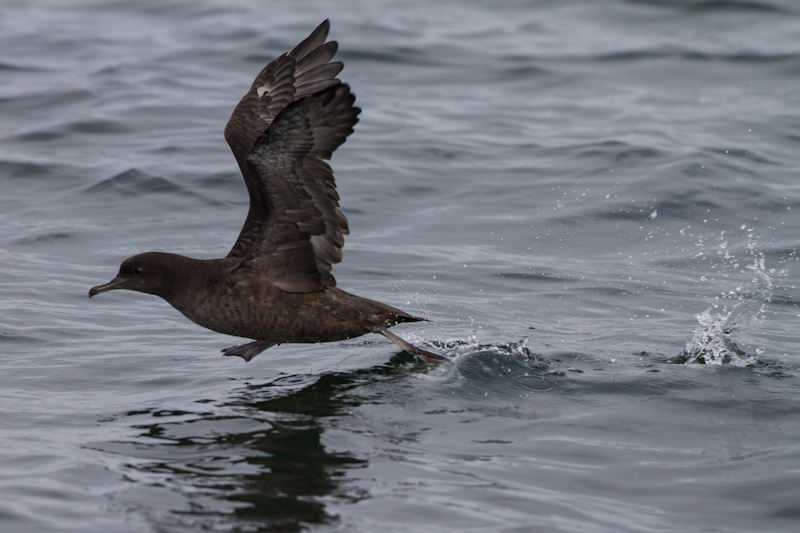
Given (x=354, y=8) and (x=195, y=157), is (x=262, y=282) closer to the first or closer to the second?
(x=195, y=157)

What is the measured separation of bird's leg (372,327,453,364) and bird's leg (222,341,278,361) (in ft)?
2.47

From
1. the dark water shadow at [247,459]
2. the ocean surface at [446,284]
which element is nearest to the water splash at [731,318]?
the ocean surface at [446,284]

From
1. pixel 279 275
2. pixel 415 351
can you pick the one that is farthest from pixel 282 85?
pixel 415 351

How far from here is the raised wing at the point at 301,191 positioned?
6211 mm

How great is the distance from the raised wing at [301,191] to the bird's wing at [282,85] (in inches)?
36.9

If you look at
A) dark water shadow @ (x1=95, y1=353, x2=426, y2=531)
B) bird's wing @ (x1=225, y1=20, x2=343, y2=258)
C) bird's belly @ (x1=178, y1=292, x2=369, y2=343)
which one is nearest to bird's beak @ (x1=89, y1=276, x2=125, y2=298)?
bird's belly @ (x1=178, y1=292, x2=369, y2=343)

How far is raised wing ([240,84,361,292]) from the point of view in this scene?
6.21 meters

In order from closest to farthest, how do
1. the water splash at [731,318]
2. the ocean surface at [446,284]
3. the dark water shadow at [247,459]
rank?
the dark water shadow at [247,459]
the ocean surface at [446,284]
the water splash at [731,318]

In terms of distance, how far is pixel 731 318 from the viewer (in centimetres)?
828

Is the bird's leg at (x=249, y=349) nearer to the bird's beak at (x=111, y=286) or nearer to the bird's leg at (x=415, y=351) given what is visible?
the bird's leg at (x=415, y=351)

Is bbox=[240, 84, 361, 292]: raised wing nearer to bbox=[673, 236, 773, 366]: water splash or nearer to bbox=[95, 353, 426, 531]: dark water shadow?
bbox=[95, 353, 426, 531]: dark water shadow

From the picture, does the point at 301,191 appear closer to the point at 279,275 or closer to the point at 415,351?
the point at 279,275

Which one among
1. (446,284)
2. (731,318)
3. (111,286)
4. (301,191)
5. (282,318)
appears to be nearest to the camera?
(301,191)

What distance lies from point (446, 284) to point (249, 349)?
2289 millimetres
